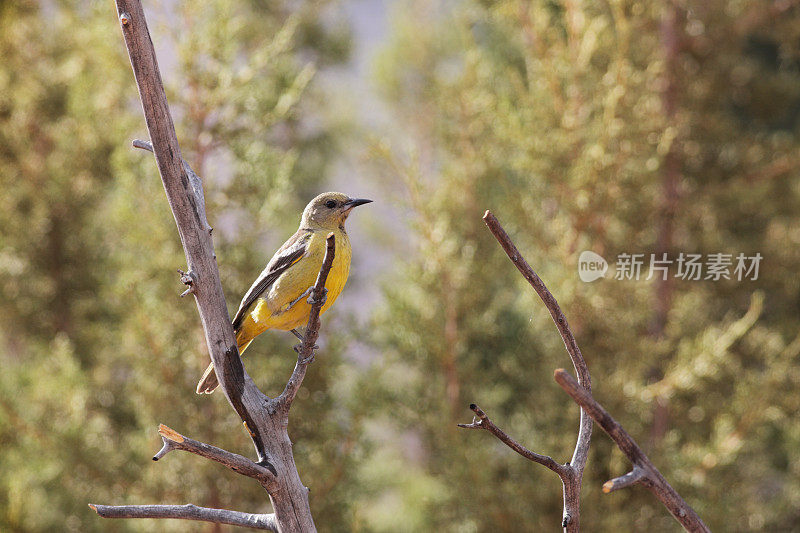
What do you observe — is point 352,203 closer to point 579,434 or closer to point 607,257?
point 579,434

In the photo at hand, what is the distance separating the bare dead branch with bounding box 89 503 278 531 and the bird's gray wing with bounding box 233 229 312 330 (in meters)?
0.58

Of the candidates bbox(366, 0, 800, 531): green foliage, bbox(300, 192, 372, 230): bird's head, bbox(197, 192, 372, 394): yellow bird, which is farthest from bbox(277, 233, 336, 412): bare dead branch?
bbox(366, 0, 800, 531): green foliage

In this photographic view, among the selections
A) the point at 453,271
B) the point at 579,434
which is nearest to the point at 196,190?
the point at 579,434

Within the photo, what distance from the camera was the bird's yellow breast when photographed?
4.99ft

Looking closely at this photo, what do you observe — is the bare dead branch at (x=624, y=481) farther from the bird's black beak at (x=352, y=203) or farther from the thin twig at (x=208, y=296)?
the bird's black beak at (x=352, y=203)

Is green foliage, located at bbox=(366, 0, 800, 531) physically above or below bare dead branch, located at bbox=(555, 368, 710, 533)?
above

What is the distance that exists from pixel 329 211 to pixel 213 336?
654 millimetres

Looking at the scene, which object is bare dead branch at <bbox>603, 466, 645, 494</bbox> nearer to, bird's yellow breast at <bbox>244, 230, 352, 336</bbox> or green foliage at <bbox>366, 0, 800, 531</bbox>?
bird's yellow breast at <bbox>244, 230, 352, 336</bbox>

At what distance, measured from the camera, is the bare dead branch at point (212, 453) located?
3.29ft

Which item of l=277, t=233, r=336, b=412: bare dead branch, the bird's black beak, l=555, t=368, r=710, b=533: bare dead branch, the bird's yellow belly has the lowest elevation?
l=555, t=368, r=710, b=533: bare dead branch

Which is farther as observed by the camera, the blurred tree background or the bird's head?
the blurred tree background

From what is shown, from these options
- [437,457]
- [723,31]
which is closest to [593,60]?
[723,31]

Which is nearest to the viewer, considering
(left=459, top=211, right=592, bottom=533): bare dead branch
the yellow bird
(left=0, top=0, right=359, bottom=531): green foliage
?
(left=459, top=211, right=592, bottom=533): bare dead branch

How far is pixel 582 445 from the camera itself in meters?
1.15
